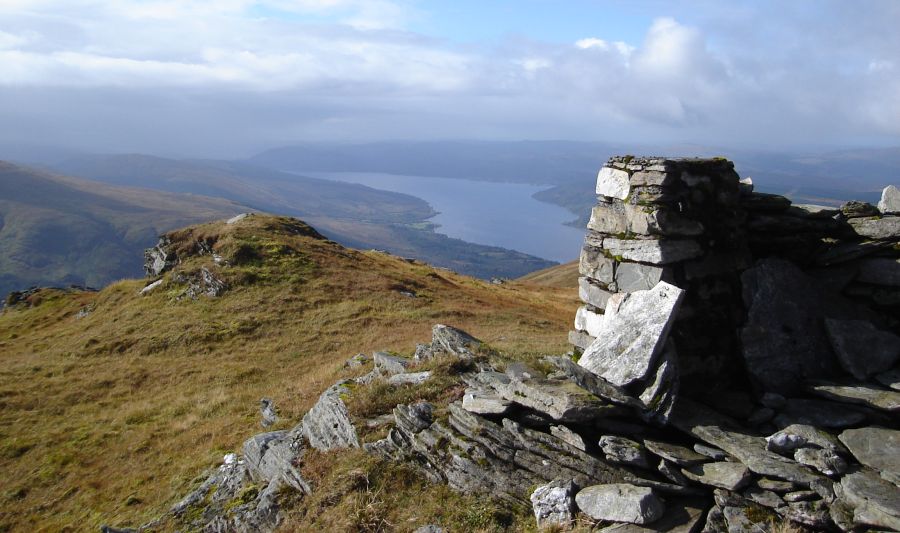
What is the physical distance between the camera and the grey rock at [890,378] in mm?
11320

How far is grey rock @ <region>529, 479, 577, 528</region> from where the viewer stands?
10.6m

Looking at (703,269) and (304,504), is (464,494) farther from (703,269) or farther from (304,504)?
(703,269)

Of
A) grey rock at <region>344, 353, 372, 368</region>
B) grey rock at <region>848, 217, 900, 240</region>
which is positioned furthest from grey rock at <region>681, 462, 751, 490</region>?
grey rock at <region>344, 353, 372, 368</region>

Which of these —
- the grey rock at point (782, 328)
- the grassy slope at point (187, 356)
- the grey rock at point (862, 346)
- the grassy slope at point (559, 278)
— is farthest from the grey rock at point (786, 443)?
the grassy slope at point (559, 278)

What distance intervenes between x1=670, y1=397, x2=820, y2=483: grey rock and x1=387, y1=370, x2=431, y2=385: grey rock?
732 centimetres

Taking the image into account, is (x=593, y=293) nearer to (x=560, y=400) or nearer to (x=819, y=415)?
(x=560, y=400)

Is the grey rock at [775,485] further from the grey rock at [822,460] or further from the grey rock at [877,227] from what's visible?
the grey rock at [877,227]

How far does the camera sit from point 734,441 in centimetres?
1073

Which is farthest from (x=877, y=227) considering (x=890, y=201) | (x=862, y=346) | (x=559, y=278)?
(x=559, y=278)

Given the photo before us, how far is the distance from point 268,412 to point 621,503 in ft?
50.0

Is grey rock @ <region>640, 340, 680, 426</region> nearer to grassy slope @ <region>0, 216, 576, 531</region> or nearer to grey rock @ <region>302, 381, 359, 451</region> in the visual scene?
grassy slope @ <region>0, 216, 576, 531</region>

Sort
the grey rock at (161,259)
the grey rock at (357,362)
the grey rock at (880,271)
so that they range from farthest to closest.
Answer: the grey rock at (161,259)
the grey rock at (357,362)
the grey rock at (880,271)

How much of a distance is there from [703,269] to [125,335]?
124 ft

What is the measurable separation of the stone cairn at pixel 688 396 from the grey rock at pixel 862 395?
0.03 m
